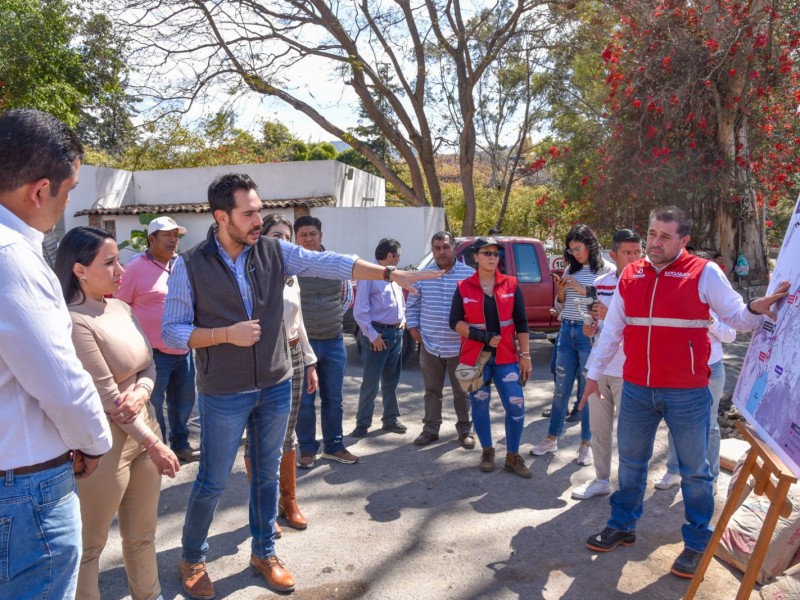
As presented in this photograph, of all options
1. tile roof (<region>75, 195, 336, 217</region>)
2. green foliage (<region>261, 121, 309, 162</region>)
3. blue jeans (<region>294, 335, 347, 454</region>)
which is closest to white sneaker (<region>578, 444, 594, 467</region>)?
blue jeans (<region>294, 335, 347, 454</region>)

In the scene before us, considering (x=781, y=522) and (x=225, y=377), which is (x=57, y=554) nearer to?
(x=225, y=377)

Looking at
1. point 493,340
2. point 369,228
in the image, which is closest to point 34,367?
point 493,340

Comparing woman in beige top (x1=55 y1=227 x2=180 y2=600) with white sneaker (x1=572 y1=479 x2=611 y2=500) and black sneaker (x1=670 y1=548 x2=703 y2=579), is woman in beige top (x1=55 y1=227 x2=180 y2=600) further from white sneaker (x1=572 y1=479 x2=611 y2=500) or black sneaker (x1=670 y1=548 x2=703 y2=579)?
white sneaker (x1=572 y1=479 x2=611 y2=500)

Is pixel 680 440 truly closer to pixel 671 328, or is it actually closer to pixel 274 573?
pixel 671 328

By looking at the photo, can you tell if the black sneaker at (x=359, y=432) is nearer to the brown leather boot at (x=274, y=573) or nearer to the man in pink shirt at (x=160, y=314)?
the man in pink shirt at (x=160, y=314)

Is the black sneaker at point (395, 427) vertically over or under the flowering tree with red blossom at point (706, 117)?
under

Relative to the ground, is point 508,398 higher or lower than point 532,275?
lower

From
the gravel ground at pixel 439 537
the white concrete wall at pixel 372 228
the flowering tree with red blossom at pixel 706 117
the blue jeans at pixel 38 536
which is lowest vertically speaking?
the gravel ground at pixel 439 537

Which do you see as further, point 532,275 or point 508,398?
point 532,275

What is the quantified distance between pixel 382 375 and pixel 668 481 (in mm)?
2883

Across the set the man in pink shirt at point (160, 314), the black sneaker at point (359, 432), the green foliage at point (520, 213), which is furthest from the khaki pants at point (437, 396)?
the green foliage at point (520, 213)

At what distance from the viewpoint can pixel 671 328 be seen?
3695 millimetres

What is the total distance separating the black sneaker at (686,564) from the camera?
3670 mm

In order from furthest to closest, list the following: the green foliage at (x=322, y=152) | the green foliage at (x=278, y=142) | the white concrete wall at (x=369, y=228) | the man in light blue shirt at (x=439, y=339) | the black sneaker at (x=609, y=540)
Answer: the green foliage at (x=322, y=152) < the green foliage at (x=278, y=142) < the white concrete wall at (x=369, y=228) < the man in light blue shirt at (x=439, y=339) < the black sneaker at (x=609, y=540)
